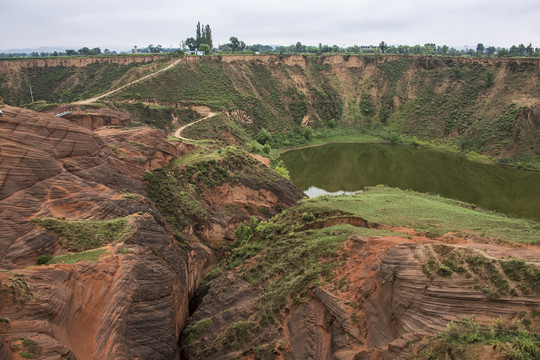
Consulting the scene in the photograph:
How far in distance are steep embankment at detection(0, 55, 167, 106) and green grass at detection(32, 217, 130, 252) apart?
6486 cm

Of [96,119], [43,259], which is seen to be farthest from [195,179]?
[43,259]

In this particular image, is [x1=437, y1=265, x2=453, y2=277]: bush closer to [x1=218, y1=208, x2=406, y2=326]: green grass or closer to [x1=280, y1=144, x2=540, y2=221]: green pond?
[x1=218, y1=208, x2=406, y2=326]: green grass

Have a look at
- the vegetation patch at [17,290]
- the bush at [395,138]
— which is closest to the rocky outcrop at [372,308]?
the vegetation patch at [17,290]

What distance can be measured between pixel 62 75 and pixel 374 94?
78.8 m

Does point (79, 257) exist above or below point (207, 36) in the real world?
below

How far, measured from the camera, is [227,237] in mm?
35969

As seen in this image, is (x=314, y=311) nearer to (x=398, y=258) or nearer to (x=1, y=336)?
(x=398, y=258)

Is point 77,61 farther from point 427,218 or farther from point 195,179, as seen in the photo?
point 427,218

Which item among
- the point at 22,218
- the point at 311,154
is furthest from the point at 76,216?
the point at 311,154

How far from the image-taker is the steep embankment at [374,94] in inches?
2931

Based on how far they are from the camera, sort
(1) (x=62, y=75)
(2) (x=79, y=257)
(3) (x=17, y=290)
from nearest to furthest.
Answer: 1. (3) (x=17, y=290)
2. (2) (x=79, y=257)
3. (1) (x=62, y=75)

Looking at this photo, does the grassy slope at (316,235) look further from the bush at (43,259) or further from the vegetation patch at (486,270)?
the bush at (43,259)

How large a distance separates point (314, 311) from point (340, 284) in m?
1.92

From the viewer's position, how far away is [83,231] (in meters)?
20.7
